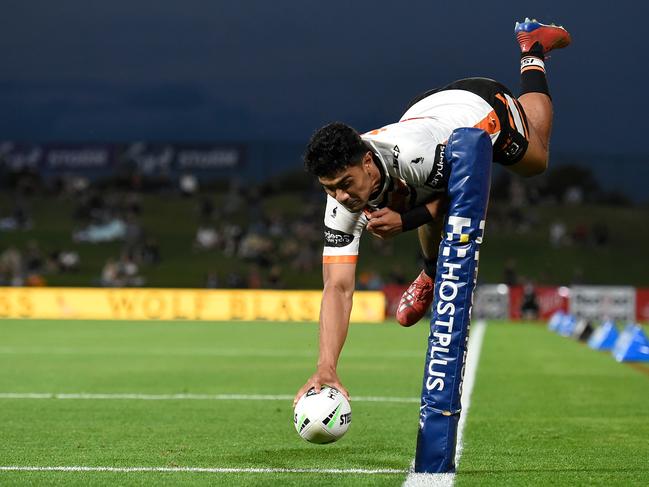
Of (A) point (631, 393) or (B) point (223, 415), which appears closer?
(B) point (223, 415)

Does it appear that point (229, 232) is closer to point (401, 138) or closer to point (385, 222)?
point (385, 222)

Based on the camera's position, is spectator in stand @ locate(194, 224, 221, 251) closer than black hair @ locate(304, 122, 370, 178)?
No

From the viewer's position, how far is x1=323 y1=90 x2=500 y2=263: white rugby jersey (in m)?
6.35

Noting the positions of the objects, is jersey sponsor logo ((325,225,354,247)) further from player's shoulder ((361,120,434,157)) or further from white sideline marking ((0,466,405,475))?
white sideline marking ((0,466,405,475))

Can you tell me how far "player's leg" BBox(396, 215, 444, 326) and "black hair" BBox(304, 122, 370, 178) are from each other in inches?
91.3

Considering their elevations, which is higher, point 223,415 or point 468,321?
point 468,321

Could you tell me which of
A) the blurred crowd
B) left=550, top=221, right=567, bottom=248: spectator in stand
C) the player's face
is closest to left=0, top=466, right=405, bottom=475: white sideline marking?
the player's face

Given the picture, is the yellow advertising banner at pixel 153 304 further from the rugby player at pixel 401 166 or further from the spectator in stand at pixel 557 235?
the rugby player at pixel 401 166

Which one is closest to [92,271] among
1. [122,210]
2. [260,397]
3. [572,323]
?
[122,210]

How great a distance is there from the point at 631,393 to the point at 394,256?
3438cm

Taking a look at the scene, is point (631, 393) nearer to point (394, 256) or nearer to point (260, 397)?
point (260, 397)

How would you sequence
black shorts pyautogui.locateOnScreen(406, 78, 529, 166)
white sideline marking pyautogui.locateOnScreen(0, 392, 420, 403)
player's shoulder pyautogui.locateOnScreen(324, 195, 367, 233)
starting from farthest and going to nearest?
white sideline marking pyautogui.locateOnScreen(0, 392, 420, 403)
black shorts pyautogui.locateOnScreen(406, 78, 529, 166)
player's shoulder pyautogui.locateOnScreen(324, 195, 367, 233)

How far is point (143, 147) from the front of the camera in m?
52.5

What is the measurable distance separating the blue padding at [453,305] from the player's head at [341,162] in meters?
0.52
